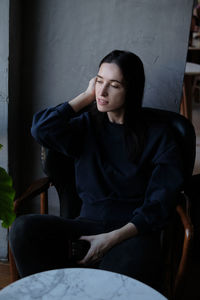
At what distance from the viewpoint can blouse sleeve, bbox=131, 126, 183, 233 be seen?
149 centimetres

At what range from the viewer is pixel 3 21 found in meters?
1.72

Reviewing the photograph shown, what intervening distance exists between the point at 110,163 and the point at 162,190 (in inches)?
10.3

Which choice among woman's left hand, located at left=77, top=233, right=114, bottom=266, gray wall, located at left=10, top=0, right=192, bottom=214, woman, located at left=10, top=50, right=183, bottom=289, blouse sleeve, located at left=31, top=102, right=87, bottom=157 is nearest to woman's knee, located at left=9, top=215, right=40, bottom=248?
woman, located at left=10, top=50, right=183, bottom=289

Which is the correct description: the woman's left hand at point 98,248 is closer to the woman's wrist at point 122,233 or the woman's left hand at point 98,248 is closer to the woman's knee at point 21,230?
the woman's wrist at point 122,233

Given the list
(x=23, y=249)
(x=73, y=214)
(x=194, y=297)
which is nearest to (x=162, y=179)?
(x=73, y=214)

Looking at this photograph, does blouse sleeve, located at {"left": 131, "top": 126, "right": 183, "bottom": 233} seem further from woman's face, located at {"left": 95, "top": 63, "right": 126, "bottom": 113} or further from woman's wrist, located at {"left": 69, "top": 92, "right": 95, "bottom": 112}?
woman's wrist, located at {"left": 69, "top": 92, "right": 95, "bottom": 112}

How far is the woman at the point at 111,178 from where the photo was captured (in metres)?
1.42

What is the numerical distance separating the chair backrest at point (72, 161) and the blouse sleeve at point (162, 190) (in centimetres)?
7

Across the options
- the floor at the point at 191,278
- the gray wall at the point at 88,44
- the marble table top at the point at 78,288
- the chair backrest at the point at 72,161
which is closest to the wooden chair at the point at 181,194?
the chair backrest at the point at 72,161

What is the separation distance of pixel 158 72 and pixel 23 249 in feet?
3.45

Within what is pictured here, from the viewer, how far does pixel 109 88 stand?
153cm

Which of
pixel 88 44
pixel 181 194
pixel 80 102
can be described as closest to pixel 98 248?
pixel 181 194

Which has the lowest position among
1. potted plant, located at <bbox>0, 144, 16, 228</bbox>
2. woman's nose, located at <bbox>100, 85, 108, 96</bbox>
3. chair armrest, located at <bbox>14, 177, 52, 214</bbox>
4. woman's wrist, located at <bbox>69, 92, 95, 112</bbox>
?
chair armrest, located at <bbox>14, 177, 52, 214</bbox>

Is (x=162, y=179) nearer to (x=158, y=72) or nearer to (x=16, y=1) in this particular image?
(x=158, y=72)
